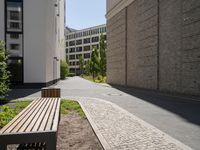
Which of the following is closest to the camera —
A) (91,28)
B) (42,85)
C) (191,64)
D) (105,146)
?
(105,146)

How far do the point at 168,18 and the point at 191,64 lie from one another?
481cm

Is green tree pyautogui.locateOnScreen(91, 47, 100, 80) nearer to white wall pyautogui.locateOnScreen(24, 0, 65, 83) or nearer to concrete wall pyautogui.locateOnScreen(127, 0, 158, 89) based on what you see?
concrete wall pyautogui.locateOnScreen(127, 0, 158, 89)

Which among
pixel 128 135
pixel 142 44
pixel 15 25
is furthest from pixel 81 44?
pixel 128 135

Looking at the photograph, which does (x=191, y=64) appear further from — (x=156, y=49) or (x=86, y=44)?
(x=86, y=44)

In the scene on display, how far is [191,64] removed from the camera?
16922mm

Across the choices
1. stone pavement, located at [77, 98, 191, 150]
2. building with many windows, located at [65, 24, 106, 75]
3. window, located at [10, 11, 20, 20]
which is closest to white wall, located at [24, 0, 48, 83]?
window, located at [10, 11, 20, 20]

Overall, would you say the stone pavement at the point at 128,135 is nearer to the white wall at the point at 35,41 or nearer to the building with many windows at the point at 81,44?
the white wall at the point at 35,41

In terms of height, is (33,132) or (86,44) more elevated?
(86,44)

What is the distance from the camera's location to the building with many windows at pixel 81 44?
104m

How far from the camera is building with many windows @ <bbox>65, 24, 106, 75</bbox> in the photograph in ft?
341

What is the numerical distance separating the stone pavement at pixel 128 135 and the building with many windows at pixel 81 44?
300 feet

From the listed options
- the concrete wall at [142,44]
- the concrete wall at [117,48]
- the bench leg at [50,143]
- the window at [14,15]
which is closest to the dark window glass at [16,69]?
the window at [14,15]

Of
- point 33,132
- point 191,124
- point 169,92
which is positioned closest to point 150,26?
point 169,92

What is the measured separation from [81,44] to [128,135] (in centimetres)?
10613
